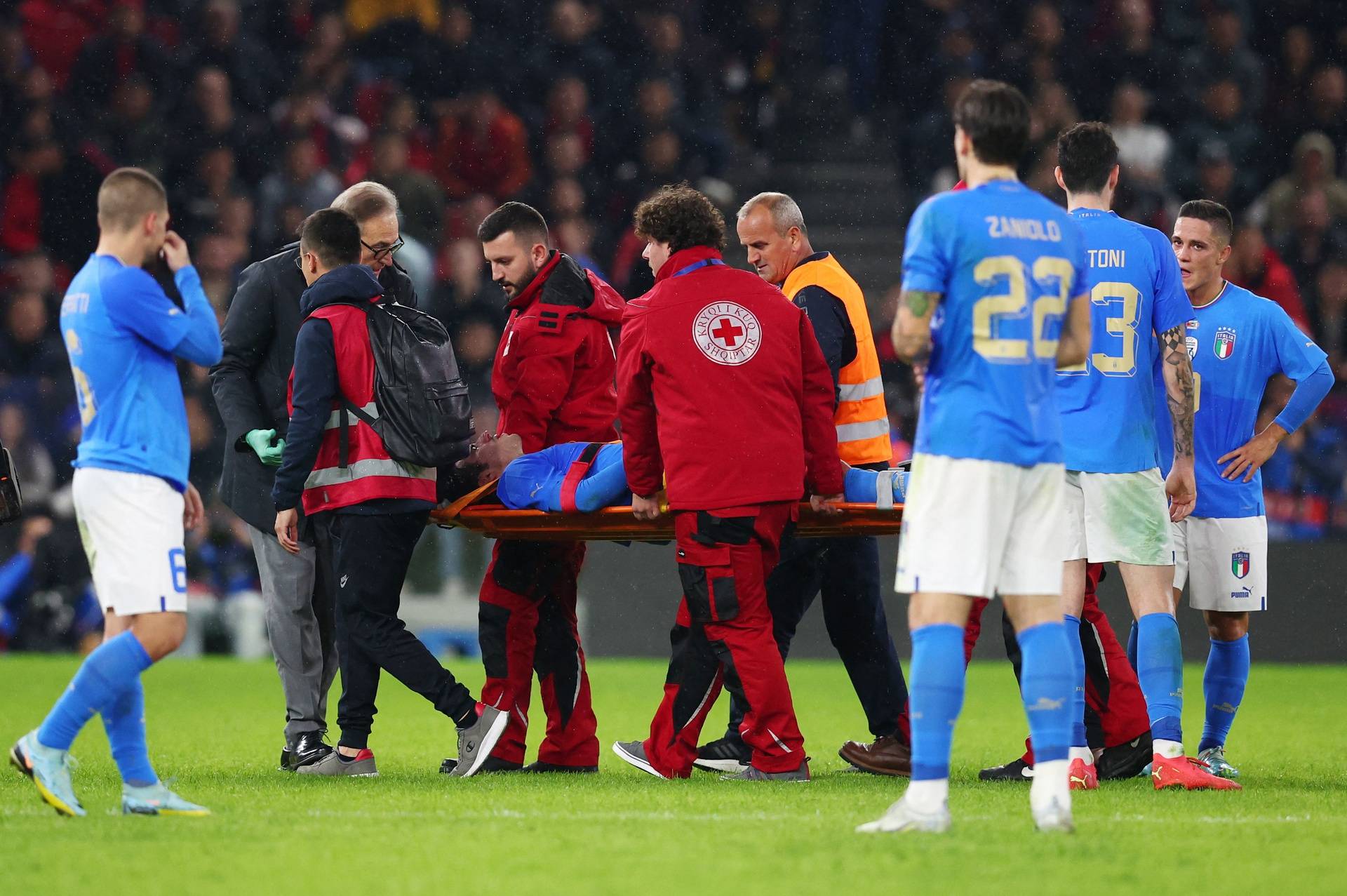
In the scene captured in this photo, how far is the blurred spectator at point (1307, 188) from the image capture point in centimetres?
1550

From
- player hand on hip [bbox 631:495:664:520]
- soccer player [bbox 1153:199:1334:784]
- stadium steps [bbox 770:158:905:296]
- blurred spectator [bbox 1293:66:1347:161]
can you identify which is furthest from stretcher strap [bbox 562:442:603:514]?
blurred spectator [bbox 1293:66:1347:161]

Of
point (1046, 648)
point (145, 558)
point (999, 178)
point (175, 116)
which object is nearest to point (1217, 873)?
point (1046, 648)

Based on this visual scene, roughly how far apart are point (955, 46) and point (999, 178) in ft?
40.8

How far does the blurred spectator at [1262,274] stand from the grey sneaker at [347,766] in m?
9.77

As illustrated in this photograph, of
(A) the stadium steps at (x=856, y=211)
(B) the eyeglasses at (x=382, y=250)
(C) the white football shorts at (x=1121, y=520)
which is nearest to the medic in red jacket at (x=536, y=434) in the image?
(B) the eyeglasses at (x=382, y=250)

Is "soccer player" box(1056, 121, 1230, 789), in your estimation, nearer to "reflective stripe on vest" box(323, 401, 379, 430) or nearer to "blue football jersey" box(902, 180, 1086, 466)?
"blue football jersey" box(902, 180, 1086, 466)

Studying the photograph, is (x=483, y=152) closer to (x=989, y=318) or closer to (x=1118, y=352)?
(x=1118, y=352)

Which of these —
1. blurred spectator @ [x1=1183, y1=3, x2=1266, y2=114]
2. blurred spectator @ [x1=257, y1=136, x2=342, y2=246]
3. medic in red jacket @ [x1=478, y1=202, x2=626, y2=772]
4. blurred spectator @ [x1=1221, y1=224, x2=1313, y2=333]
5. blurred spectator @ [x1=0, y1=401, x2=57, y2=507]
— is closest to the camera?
medic in red jacket @ [x1=478, y1=202, x2=626, y2=772]

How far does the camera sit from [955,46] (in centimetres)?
1684

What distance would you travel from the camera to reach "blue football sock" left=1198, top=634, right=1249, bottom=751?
693cm

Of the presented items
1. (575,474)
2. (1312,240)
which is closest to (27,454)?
(575,474)

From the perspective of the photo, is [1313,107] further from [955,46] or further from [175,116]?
[175,116]

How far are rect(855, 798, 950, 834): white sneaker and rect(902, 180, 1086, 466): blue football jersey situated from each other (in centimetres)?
102

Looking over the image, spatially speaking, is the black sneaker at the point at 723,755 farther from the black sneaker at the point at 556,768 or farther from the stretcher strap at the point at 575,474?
the stretcher strap at the point at 575,474
